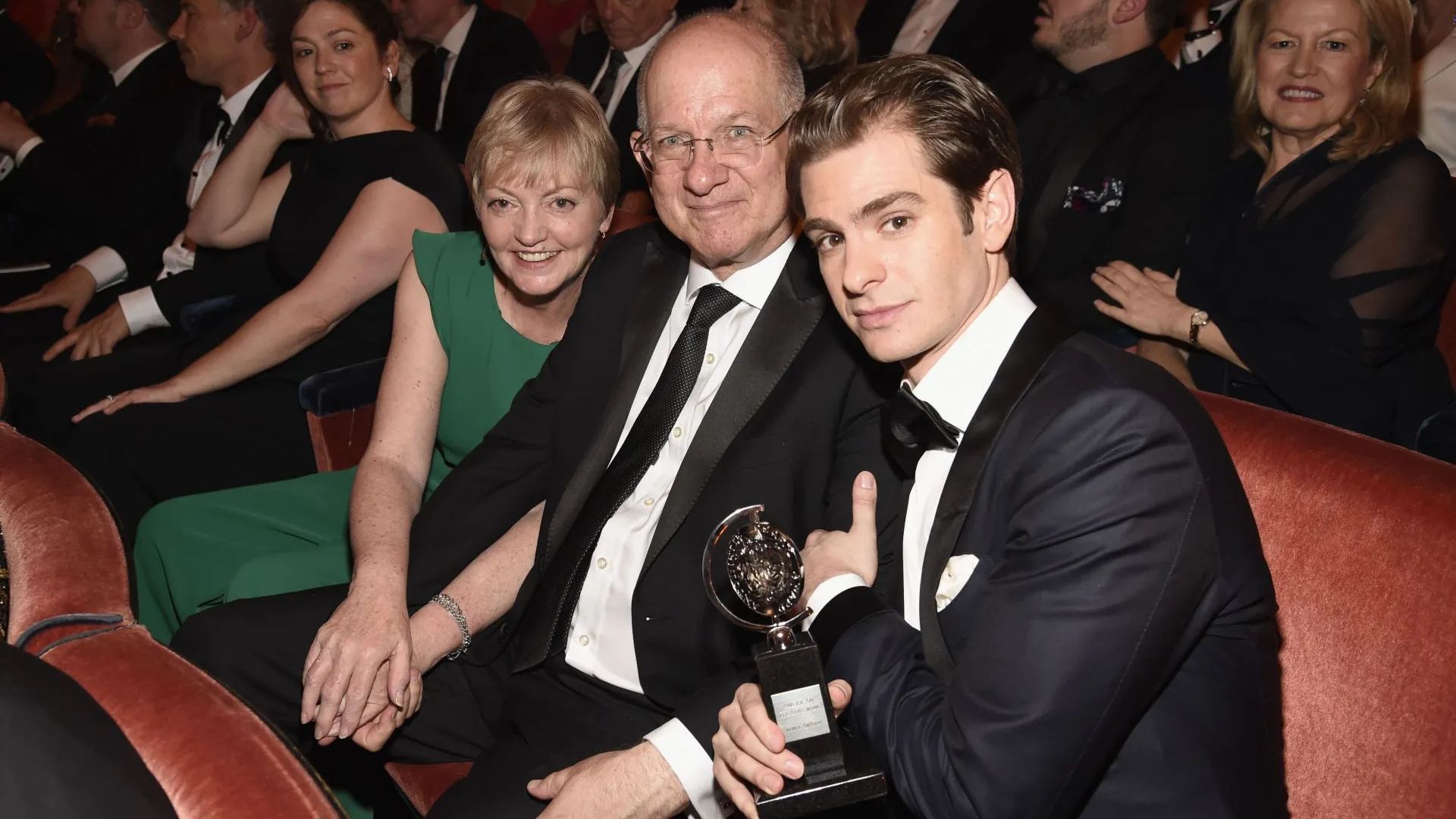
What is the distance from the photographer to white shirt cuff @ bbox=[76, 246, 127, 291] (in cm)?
434

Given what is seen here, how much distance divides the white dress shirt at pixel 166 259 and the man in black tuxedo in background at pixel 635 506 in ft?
6.74

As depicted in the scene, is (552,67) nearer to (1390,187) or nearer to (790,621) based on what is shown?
A: (1390,187)

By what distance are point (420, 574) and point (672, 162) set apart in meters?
0.84

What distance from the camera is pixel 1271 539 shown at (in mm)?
1616

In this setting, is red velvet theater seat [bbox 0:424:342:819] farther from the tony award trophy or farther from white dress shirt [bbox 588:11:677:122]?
white dress shirt [bbox 588:11:677:122]

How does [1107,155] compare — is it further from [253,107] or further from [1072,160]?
[253,107]

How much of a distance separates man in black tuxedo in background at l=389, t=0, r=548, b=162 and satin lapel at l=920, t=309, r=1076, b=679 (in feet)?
13.1

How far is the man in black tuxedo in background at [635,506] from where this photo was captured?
5.87 ft

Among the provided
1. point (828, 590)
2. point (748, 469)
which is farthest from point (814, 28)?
point (828, 590)

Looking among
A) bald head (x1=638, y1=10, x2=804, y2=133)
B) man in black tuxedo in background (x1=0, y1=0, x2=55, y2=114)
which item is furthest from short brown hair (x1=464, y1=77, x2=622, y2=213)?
man in black tuxedo in background (x1=0, y1=0, x2=55, y2=114)

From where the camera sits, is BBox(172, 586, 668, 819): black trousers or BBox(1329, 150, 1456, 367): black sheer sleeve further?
BBox(1329, 150, 1456, 367): black sheer sleeve

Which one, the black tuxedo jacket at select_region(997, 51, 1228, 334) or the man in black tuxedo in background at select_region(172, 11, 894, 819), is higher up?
the black tuxedo jacket at select_region(997, 51, 1228, 334)

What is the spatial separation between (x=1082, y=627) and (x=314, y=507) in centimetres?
192

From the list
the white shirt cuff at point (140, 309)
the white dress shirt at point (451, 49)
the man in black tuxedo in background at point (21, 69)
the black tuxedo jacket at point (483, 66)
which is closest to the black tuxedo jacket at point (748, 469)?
the white shirt cuff at point (140, 309)
